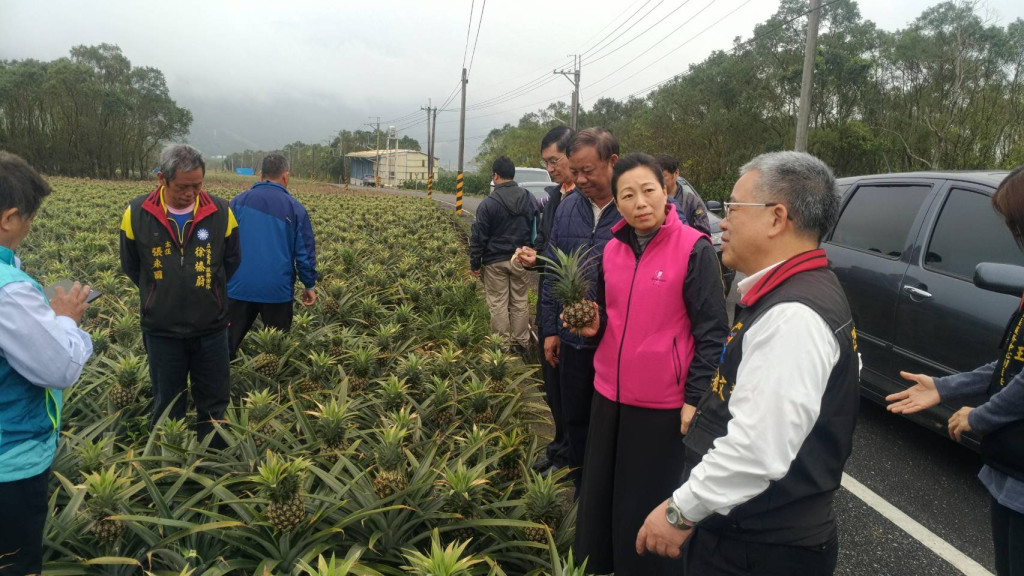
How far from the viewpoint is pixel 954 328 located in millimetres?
3932

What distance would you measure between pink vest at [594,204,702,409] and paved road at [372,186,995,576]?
1.58 metres

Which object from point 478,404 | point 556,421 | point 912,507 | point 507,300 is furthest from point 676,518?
point 507,300

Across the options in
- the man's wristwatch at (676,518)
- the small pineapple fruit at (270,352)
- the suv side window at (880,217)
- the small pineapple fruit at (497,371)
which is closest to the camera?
the man's wristwatch at (676,518)

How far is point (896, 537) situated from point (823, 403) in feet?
8.09

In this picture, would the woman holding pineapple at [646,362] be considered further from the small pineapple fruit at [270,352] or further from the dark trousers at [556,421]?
the small pineapple fruit at [270,352]

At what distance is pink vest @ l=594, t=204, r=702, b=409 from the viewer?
2.62 metres

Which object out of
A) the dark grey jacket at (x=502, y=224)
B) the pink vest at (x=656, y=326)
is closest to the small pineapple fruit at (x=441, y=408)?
the pink vest at (x=656, y=326)

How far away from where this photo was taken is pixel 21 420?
211cm

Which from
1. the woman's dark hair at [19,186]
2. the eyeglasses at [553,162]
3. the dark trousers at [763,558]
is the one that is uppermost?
the eyeglasses at [553,162]

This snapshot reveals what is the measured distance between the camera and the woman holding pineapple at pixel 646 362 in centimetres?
261

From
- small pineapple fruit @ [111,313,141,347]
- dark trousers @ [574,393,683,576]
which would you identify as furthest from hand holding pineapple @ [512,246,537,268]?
small pineapple fruit @ [111,313,141,347]

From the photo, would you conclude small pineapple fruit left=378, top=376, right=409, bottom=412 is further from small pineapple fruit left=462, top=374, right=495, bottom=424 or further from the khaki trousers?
the khaki trousers

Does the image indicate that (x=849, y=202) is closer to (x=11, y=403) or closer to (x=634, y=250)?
(x=634, y=250)

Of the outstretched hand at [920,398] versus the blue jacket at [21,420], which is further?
the outstretched hand at [920,398]
